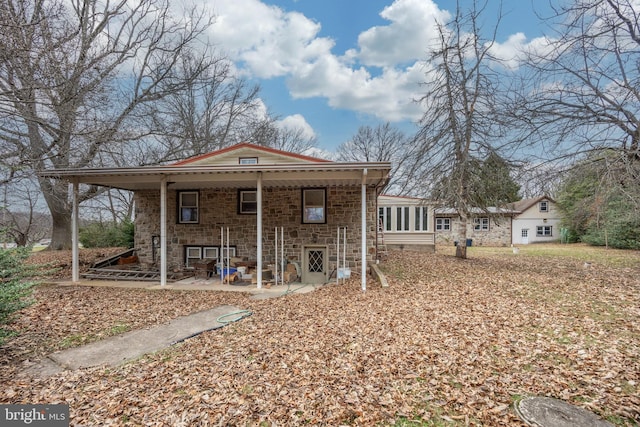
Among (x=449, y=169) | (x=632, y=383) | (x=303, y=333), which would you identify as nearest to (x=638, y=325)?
(x=632, y=383)

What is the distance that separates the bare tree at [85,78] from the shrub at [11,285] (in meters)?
3.41

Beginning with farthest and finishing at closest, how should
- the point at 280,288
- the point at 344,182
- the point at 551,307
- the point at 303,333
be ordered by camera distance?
1. the point at 344,182
2. the point at 280,288
3. the point at 551,307
4. the point at 303,333

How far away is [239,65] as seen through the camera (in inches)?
688

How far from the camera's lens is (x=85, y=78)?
7957 mm

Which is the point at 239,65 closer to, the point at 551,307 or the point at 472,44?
the point at 472,44

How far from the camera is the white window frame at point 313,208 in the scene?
32.1ft

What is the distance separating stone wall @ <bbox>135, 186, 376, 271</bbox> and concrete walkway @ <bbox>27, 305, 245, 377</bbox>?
4276 millimetres

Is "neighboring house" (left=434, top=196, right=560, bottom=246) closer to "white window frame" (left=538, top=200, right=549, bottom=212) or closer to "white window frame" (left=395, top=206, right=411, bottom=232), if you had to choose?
"white window frame" (left=538, top=200, right=549, bottom=212)

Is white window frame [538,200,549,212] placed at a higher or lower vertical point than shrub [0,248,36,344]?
higher

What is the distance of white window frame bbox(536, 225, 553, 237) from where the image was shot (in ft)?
87.2

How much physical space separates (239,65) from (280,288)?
15.1 m

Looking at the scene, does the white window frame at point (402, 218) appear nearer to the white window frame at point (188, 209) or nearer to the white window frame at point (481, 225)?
the white window frame at point (188, 209)

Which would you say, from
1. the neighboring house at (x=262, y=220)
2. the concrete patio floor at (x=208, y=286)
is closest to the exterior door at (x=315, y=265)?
the neighboring house at (x=262, y=220)

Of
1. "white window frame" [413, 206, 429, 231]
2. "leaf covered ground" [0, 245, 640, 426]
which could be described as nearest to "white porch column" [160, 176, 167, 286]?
"leaf covered ground" [0, 245, 640, 426]
